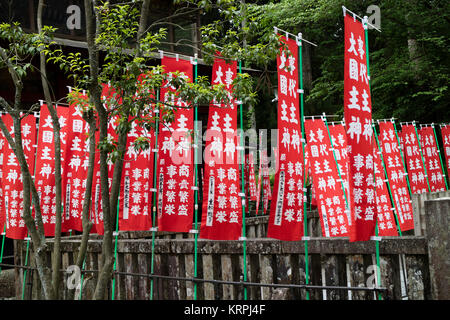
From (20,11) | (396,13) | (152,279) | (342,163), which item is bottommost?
(152,279)

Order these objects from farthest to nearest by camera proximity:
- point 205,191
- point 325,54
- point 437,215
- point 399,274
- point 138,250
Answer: point 325,54 < point 138,250 < point 205,191 < point 399,274 < point 437,215

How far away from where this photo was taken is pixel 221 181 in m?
6.69

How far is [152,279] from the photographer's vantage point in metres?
6.70

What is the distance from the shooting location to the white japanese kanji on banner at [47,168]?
8.79m

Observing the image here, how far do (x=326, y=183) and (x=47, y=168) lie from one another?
20.0 feet

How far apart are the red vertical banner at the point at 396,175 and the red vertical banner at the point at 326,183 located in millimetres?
1419

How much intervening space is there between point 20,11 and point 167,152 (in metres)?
8.40

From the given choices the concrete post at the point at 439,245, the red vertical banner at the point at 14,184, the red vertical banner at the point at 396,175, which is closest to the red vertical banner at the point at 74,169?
the red vertical banner at the point at 14,184

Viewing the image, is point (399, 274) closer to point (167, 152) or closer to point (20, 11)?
point (167, 152)

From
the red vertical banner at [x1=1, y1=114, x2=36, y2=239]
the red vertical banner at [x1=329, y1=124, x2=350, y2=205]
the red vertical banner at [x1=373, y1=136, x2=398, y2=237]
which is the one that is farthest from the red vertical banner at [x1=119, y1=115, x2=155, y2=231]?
the red vertical banner at [x1=329, y1=124, x2=350, y2=205]

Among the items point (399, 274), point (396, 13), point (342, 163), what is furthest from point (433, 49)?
point (399, 274)

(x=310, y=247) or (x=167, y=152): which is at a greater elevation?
(x=167, y=152)

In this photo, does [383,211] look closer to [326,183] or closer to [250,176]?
[326,183]

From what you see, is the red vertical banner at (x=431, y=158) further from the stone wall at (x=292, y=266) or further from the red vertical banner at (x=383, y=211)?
the stone wall at (x=292, y=266)
